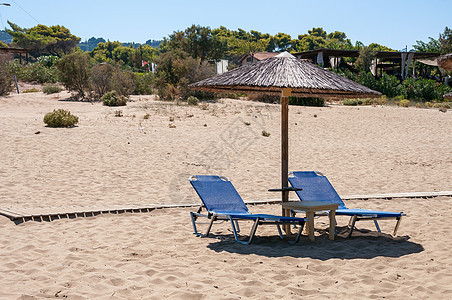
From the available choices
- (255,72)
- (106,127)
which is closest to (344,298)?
(255,72)

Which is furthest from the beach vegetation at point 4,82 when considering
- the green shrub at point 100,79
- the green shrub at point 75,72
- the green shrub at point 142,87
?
the green shrub at point 142,87

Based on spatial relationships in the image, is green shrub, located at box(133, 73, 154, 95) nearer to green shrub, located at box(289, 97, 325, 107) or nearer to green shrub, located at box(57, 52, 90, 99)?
green shrub, located at box(57, 52, 90, 99)

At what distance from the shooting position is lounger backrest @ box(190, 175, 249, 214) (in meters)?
5.27

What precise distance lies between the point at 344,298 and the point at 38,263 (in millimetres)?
2772

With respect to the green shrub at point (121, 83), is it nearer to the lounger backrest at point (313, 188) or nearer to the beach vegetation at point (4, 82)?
the beach vegetation at point (4, 82)

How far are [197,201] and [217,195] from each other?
76.6 inches

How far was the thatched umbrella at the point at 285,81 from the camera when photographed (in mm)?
5133

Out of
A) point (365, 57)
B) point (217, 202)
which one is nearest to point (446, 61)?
A: point (217, 202)

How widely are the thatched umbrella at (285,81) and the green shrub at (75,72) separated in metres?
18.0

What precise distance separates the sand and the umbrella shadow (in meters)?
0.02

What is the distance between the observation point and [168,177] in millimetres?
8844

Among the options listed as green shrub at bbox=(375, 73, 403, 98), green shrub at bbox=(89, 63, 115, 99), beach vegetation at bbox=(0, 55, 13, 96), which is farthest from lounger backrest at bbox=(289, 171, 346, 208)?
green shrub at bbox=(375, 73, 403, 98)

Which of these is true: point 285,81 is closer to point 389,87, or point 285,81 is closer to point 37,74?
point 389,87

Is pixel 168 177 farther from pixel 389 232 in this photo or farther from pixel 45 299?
pixel 45 299
